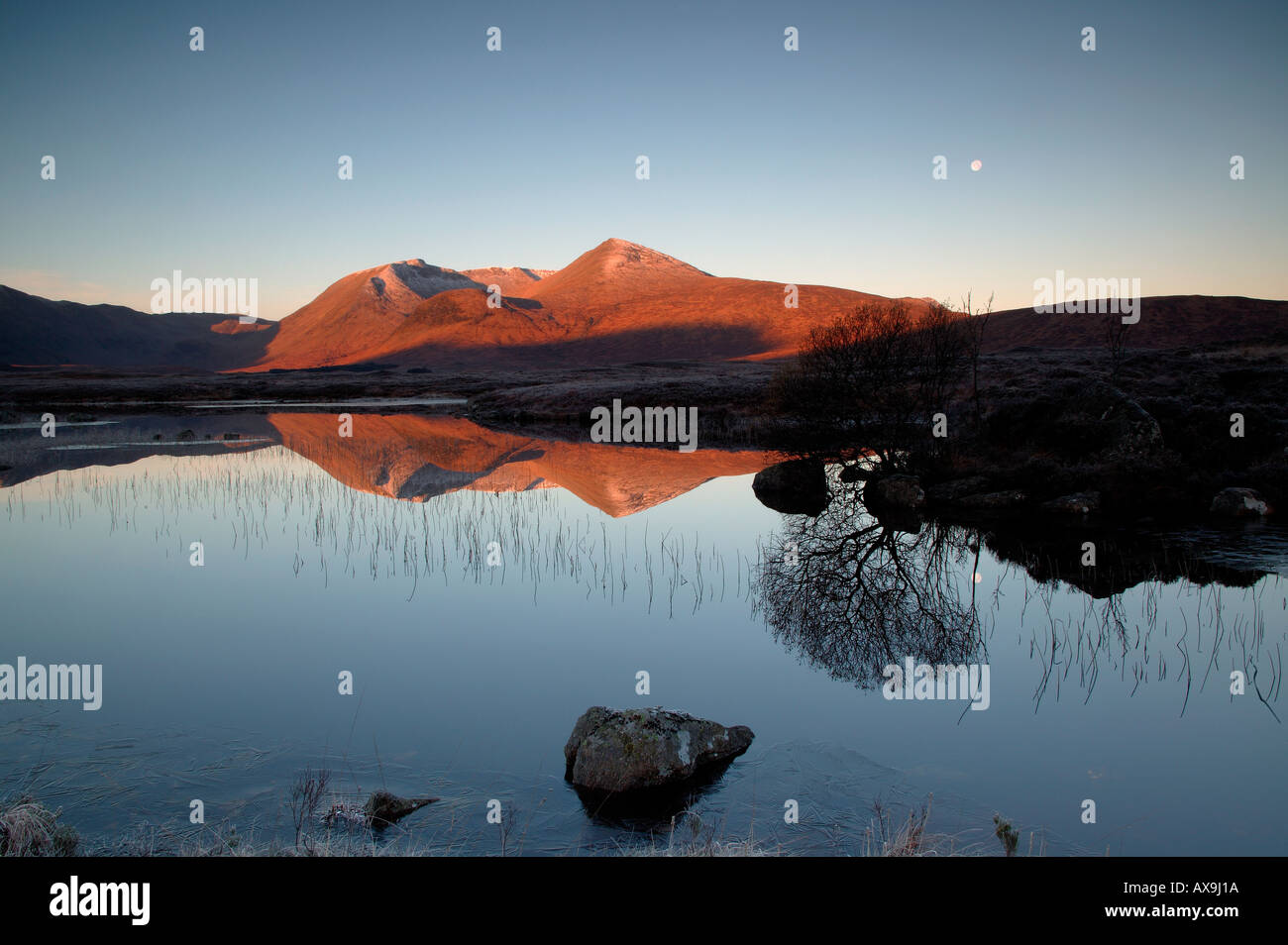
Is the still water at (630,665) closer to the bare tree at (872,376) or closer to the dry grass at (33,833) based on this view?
the dry grass at (33,833)

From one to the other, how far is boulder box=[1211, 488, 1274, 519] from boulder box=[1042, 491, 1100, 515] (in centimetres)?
239

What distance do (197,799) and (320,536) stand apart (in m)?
11.1

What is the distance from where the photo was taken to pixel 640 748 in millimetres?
6508

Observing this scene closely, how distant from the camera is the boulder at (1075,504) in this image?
64.2 feet

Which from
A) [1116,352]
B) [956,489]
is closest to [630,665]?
[956,489]

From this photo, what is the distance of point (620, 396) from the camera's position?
57.1m

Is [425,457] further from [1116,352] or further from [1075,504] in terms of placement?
[1116,352]

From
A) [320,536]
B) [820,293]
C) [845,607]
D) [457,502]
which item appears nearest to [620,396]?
[457,502]

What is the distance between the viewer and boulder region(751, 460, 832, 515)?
2212 cm

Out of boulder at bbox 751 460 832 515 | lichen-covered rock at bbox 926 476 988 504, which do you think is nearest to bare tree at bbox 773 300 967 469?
boulder at bbox 751 460 832 515

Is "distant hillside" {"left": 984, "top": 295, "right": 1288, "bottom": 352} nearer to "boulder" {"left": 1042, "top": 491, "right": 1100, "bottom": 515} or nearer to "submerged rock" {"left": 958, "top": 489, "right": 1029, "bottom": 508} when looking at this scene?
"submerged rock" {"left": 958, "top": 489, "right": 1029, "bottom": 508}

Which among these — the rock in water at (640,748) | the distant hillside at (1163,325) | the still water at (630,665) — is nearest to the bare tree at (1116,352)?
the still water at (630,665)
